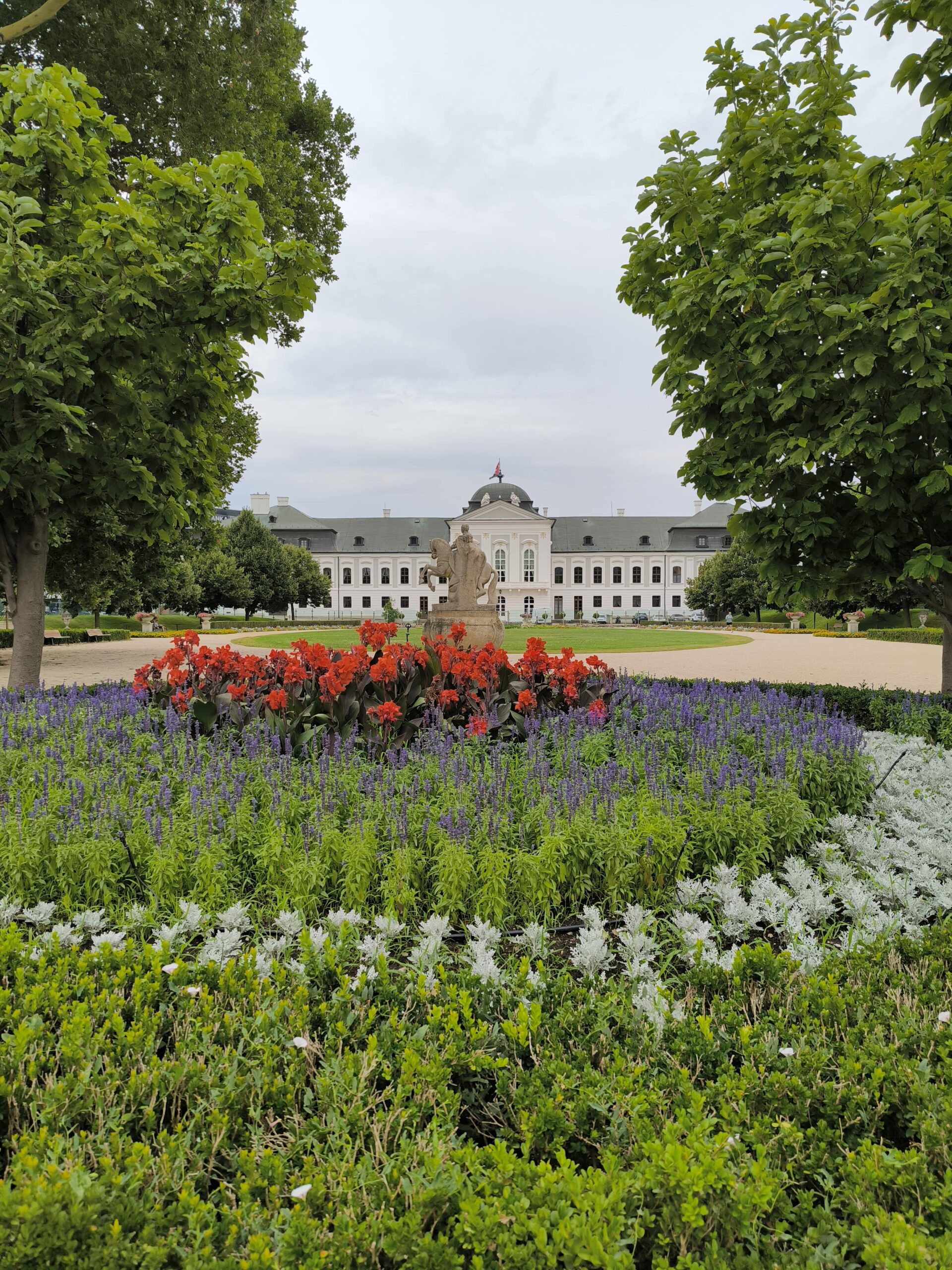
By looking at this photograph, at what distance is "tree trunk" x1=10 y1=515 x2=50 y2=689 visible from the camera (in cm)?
734

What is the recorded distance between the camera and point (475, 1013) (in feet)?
6.62

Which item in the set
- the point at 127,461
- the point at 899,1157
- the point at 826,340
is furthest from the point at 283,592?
the point at 899,1157

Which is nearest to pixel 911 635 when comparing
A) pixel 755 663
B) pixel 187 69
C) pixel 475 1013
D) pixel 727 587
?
pixel 755 663

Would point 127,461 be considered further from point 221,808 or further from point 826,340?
point 826,340

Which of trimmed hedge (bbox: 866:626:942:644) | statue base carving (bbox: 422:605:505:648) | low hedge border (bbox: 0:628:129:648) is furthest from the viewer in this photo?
trimmed hedge (bbox: 866:626:942:644)

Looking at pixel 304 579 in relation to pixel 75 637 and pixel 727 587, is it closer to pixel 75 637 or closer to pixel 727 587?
pixel 75 637

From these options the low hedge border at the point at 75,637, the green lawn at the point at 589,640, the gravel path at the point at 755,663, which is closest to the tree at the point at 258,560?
the green lawn at the point at 589,640

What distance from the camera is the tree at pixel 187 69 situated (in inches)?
386

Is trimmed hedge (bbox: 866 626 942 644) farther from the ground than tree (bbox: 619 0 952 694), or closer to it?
closer to it

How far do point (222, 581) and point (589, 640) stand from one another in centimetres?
2686

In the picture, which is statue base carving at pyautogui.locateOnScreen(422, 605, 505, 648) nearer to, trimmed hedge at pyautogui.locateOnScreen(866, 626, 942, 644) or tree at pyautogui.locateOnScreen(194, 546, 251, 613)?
trimmed hedge at pyautogui.locateOnScreen(866, 626, 942, 644)

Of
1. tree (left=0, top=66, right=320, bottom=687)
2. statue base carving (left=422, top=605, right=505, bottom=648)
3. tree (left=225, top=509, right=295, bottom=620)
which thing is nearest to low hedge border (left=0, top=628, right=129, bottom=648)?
statue base carving (left=422, top=605, right=505, bottom=648)

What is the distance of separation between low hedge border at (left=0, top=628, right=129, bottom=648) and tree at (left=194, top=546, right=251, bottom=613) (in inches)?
470

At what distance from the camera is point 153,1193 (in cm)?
134
